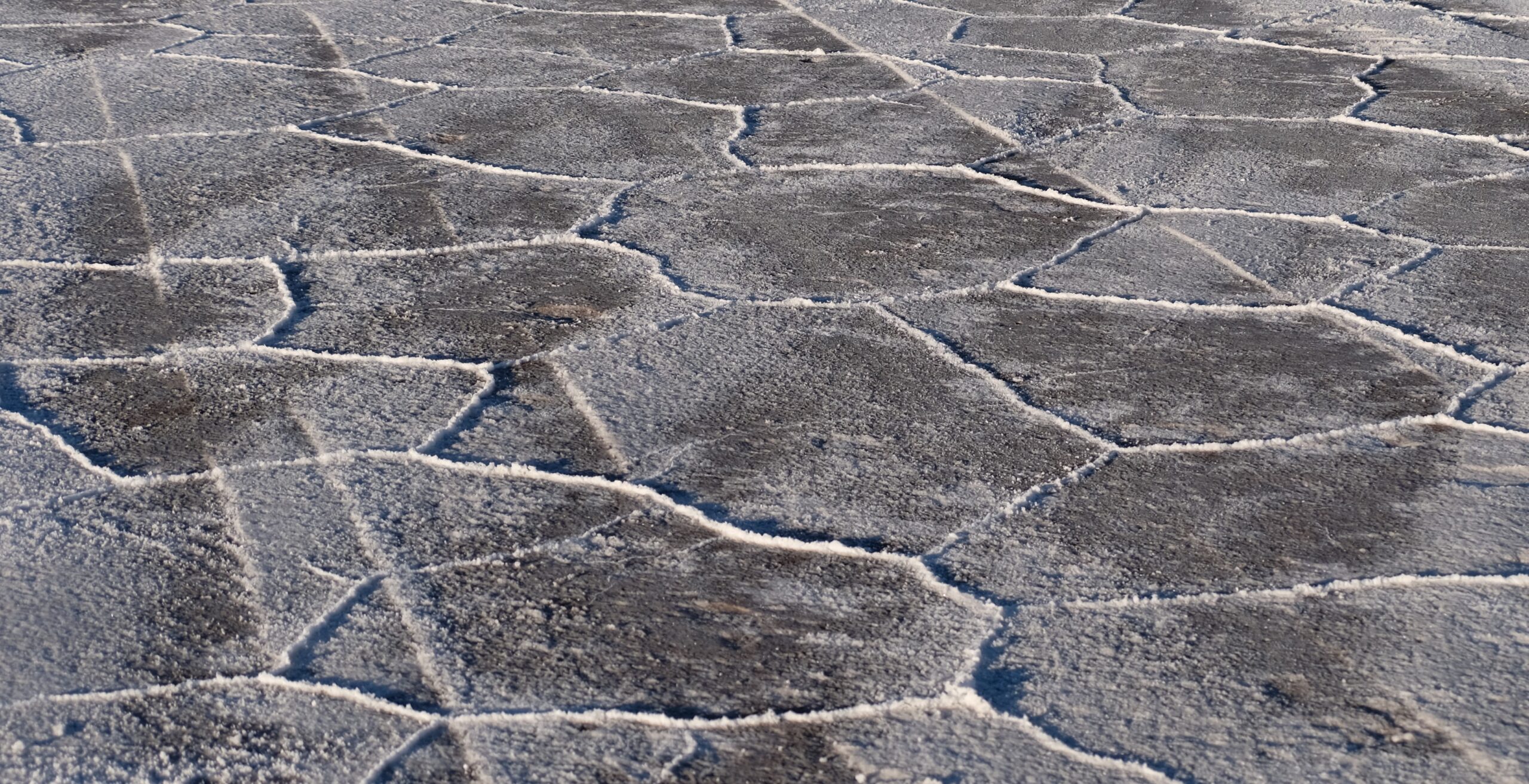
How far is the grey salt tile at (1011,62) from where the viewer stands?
12.8 feet

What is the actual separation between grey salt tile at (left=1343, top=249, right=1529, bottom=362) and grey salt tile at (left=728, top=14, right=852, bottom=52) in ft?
5.95

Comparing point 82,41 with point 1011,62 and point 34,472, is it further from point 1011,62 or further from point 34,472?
point 34,472

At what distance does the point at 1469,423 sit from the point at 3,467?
5.82ft

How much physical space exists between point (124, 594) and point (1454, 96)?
2928 millimetres

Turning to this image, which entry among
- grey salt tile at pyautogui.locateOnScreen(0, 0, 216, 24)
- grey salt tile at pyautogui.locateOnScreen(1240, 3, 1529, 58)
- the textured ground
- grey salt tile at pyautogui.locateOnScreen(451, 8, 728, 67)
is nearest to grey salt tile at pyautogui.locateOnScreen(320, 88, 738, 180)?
the textured ground

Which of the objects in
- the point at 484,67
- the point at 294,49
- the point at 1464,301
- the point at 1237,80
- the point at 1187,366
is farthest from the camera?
the point at 294,49

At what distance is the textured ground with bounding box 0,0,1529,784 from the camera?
1574mm

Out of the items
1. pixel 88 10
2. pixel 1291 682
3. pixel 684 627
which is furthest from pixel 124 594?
pixel 88 10

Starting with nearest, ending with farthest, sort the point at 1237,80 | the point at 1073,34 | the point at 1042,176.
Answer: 1. the point at 1042,176
2. the point at 1237,80
3. the point at 1073,34

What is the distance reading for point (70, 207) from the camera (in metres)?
3.01

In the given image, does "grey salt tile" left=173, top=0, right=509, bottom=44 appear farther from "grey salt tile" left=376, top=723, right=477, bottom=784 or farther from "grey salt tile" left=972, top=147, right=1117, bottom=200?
"grey salt tile" left=376, top=723, right=477, bottom=784

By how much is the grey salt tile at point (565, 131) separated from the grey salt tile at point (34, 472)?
129 cm

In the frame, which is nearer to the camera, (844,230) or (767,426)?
(767,426)

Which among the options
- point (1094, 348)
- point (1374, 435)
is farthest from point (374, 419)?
point (1374, 435)
